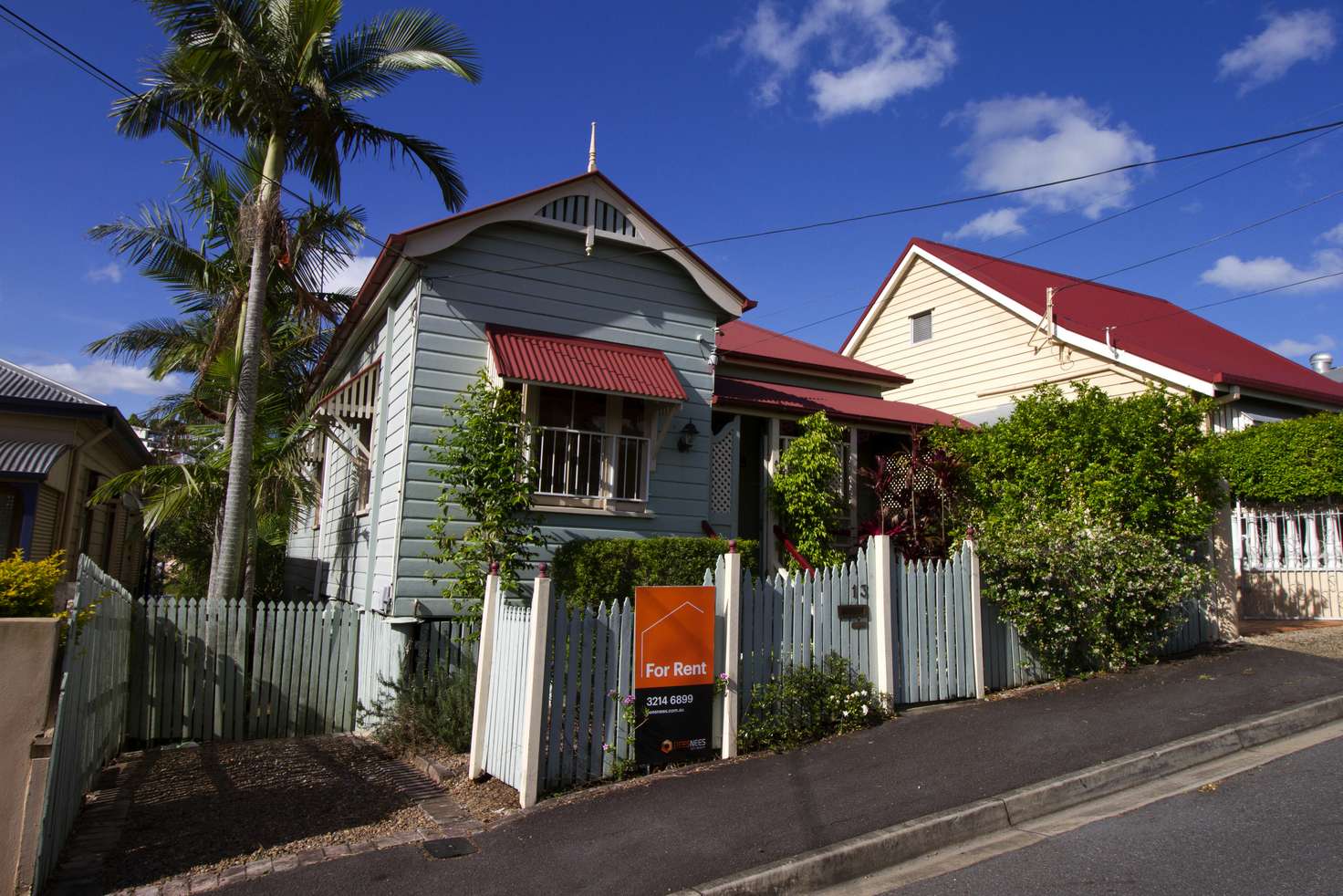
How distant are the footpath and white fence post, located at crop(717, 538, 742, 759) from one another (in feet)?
0.83

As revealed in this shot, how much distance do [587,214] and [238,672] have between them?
657 cm

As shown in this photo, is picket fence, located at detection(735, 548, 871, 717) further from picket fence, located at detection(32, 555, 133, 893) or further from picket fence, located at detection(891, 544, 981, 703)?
picket fence, located at detection(32, 555, 133, 893)

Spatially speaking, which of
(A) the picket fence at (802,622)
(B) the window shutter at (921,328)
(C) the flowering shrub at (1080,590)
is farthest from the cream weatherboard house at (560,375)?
(B) the window shutter at (921,328)

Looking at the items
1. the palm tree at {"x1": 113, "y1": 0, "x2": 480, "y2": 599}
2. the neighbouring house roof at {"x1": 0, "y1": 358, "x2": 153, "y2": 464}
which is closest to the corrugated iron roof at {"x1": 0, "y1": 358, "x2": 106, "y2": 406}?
the neighbouring house roof at {"x1": 0, "y1": 358, "x2": 153, "y2": 464}

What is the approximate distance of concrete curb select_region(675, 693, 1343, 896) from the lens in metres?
4.94

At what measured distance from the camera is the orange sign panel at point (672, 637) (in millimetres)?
6848

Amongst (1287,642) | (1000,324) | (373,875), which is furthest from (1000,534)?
(1000,324)

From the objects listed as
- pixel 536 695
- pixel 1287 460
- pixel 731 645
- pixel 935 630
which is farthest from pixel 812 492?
pixel 1287 460

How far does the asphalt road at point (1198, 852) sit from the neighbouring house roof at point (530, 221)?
780 centimetres

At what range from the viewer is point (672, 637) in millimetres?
6949

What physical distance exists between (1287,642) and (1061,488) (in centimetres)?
306

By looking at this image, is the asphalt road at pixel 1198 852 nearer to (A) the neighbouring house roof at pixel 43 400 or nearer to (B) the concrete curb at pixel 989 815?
(B) the concrete curb at pixel 989 815

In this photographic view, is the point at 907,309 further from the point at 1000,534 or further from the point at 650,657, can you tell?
the point at 650,657

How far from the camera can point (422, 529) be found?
9.60 m
